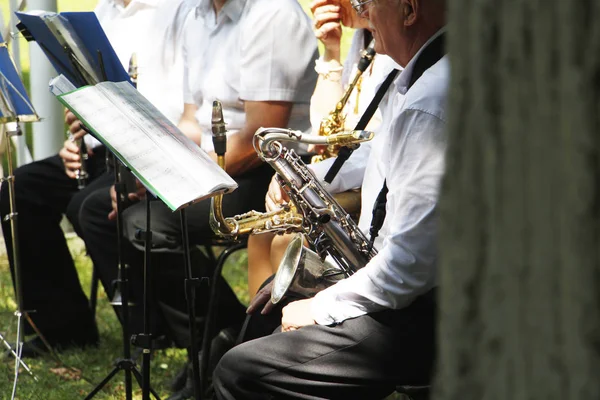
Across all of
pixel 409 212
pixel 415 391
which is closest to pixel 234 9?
pixel 409 212

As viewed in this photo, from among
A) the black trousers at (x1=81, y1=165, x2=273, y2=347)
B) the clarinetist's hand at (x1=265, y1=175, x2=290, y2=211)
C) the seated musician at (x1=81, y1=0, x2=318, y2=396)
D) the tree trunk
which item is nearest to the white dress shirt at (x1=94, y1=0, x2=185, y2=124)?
the seated musician at (x1=81, y1=0, x2=318, y2=396)

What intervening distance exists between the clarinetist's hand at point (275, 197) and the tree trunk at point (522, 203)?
2268 millimetres

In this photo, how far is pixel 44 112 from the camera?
5.68 m

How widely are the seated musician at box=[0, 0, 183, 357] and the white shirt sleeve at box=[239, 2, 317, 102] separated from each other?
772mm

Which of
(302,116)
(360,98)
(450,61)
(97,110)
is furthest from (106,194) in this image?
(450,61)

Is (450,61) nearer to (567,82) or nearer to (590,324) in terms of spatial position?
(567,82)

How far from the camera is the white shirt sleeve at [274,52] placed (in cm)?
371

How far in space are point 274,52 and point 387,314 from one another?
5.71 feet

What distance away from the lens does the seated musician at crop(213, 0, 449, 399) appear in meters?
2.17

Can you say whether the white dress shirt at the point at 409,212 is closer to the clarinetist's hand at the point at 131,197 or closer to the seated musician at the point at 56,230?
the clarinetist's hand at the point at 131,197

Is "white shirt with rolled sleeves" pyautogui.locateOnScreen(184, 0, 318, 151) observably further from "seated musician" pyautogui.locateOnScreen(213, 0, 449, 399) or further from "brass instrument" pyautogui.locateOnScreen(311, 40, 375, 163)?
"seated musician" pyautogui.locateOnScreen(213, 0, 449, 399)

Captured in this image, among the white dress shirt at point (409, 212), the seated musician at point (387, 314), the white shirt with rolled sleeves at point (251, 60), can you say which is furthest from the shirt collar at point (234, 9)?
the white dress shirt at point (409, 212)

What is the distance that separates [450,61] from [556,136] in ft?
0.46

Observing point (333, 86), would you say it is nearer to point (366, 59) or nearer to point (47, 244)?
point (366, 59)
